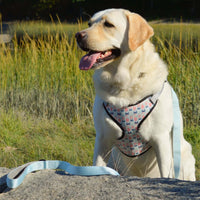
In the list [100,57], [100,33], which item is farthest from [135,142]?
[100,33]

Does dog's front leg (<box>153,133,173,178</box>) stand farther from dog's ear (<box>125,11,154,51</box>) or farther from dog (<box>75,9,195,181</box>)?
dog's ear (<box>125,11,154,51</box>)

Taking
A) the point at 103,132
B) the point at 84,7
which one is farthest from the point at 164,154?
the point at 84,7

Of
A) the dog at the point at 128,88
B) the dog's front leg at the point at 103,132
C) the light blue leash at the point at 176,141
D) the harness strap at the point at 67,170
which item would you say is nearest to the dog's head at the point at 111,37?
the dog at the point at 128,88

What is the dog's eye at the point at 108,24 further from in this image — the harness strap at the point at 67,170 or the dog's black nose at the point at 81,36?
the harness strap at the point at 67,170

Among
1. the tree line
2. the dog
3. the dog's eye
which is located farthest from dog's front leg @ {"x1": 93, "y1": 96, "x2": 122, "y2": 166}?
the tree line

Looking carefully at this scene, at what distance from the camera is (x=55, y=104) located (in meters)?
4.54

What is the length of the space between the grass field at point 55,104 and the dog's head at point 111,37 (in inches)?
42.1

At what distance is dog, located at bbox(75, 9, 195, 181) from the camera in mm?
2438

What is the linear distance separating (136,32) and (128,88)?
1.30 feet

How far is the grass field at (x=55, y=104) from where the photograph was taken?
3467 mm

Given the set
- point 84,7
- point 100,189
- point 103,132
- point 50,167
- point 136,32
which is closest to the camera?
point 100,189

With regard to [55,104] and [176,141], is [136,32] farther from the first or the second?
[55,104]

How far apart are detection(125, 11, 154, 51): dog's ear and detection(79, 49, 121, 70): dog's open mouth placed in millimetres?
140

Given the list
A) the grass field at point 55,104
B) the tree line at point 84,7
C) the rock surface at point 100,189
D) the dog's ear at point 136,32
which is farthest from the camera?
the tree line at point 84,7
